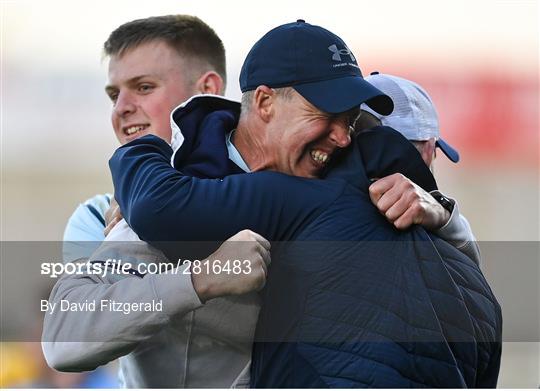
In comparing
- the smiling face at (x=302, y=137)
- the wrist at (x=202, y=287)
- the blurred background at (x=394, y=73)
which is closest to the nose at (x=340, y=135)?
the smiling face at (x=302, y=137)

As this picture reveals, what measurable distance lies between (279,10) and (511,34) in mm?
A: 1937

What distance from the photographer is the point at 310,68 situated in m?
1.45

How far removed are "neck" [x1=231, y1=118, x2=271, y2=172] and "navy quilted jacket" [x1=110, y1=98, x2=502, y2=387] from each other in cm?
11

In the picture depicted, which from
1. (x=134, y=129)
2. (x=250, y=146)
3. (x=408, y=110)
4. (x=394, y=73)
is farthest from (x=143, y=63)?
(x=394, y=73)

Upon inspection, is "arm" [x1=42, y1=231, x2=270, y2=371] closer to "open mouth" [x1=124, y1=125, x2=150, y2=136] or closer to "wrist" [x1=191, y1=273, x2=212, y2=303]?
"wrist" [x1=191, y1=273, x2=212, y2=303]

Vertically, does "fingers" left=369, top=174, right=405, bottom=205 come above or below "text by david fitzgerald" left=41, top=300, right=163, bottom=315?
above

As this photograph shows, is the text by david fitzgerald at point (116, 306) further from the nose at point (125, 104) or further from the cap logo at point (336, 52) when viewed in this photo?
the nose at point (125, 104)

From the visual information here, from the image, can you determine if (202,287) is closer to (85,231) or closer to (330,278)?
(330,278)

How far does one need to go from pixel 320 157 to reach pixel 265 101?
0.13 meters

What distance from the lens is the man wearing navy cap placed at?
1.28 meters

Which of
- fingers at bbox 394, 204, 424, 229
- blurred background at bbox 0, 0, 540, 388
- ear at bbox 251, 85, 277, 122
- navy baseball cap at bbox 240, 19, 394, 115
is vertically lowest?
blurred background at bbox 0, 0, 540, 388

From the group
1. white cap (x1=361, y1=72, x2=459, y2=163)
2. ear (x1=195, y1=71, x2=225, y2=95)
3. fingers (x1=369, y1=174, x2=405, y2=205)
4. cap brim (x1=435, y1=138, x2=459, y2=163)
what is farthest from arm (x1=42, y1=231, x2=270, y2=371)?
ear (x1=195, y1=71, x2=225, y2=95)

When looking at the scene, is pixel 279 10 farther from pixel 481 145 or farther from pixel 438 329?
pixel 481 145

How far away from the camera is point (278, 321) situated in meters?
1.33
